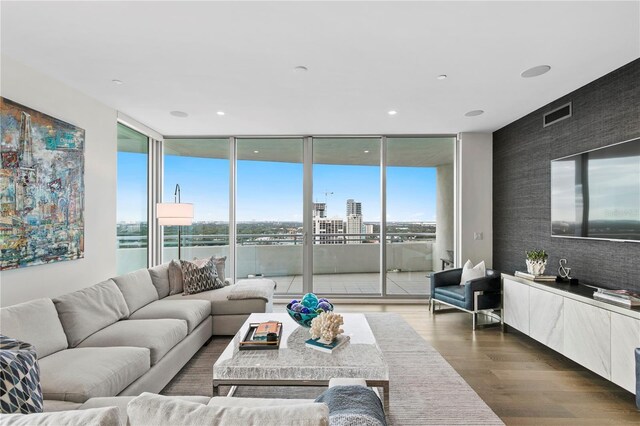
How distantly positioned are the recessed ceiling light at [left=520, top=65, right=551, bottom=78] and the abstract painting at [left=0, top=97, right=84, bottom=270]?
4.24 m

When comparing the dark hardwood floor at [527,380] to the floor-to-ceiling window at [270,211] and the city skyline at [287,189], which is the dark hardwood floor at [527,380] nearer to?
the city skyline at [287,189]

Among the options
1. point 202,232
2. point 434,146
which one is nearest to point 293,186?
point 202,232

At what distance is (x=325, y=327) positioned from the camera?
7.73 feet

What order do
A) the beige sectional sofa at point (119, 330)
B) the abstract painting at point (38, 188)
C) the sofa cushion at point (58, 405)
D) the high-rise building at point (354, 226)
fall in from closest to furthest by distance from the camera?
the sofa cushion at point (58, 405) < the beige sectional sofa at point (119, 330) < the abstract painting at point (38, 188) < the high-rise building at point (354, 226)

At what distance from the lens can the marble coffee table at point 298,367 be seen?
2.03m

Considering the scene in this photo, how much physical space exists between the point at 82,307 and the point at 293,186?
3.34 m

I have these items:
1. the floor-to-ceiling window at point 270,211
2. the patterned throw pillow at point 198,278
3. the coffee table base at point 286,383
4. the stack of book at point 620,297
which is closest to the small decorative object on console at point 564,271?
the stack of book at point 620,297

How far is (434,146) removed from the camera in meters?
5.32

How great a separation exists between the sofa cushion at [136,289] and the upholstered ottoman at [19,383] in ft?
5.85

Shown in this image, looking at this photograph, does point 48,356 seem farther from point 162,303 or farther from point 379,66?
point 379,66

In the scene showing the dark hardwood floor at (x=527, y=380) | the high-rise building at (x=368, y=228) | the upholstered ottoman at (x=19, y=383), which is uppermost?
the high-rise building at (x=368, y=228)

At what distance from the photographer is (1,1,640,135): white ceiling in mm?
2076

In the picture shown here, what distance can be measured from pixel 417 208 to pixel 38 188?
15.3 feet

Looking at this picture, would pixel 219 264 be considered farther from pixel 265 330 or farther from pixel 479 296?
pixel 479 296
